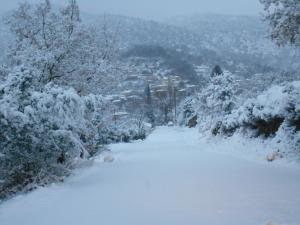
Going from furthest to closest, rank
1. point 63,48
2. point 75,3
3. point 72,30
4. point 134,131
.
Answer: point 134,131, point 75,3, point 72,30, point 63,48

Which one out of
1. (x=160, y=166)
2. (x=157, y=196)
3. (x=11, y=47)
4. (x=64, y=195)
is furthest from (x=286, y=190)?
(x=11, y=47)

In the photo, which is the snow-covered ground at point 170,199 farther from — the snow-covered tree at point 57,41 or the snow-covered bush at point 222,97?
the snow-covered bush at point 222,97

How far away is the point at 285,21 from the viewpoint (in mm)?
12062

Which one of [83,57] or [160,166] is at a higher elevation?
[83,57]

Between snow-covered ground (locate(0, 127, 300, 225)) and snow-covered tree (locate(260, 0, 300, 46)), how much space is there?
3.65 metres

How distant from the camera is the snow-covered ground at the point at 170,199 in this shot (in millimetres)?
6906

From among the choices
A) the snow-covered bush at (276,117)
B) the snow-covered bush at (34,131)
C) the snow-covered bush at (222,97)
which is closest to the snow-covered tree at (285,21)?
the snow-covered bush at (276,117)

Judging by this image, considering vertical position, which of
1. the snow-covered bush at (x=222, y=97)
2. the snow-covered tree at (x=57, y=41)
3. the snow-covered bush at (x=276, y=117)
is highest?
the snow-covered tree at (x=57, y=41)

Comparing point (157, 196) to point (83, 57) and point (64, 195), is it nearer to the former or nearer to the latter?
point (64, 195)

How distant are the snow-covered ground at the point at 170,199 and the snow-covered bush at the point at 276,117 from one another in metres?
1.56

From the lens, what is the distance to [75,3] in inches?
827

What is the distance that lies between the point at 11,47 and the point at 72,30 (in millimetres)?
2872

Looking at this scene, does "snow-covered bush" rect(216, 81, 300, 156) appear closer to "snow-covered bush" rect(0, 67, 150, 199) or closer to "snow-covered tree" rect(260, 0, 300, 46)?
"snow-covered tree" rect(260, 0, 300, 46)

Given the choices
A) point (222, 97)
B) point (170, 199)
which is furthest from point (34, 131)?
point (222, 97)
